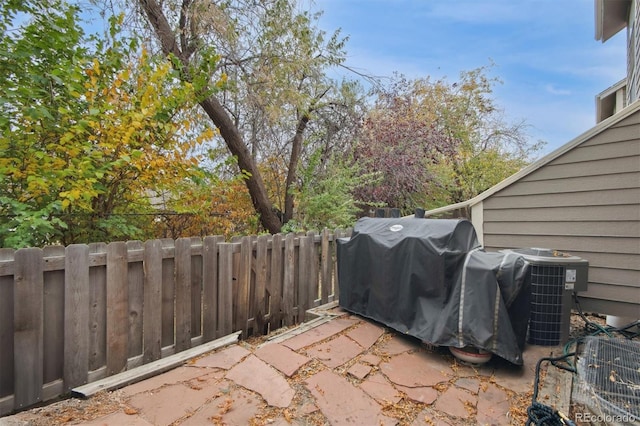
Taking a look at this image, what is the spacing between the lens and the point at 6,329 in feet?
5.86

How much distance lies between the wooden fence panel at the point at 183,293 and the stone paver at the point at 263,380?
63 centimetres

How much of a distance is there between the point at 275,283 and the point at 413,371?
162 centimetres

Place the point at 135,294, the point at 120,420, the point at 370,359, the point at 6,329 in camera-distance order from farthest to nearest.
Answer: the point at 370,359 → the point at 135,294 → the point at 6,329 → the point at 120,420

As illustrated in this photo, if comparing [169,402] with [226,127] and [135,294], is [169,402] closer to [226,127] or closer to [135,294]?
[135,294]

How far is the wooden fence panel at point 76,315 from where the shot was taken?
196 centimetres

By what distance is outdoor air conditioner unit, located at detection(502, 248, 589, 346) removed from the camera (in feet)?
9.29

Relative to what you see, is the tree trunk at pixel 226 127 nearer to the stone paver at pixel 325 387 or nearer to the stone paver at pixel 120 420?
the stone paver at pixel 325 387

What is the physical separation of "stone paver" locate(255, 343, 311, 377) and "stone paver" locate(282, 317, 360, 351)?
10 cm

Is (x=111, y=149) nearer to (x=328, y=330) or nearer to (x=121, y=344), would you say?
(x=121, y=344)

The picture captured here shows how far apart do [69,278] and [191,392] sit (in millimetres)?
1038

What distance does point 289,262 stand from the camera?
350cm

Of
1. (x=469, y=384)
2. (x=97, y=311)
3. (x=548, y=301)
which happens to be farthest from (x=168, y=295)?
(x=548, y=301)

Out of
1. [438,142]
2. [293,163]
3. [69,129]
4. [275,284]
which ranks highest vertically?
[438,142]

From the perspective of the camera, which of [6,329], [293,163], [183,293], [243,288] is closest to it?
[6,329]
